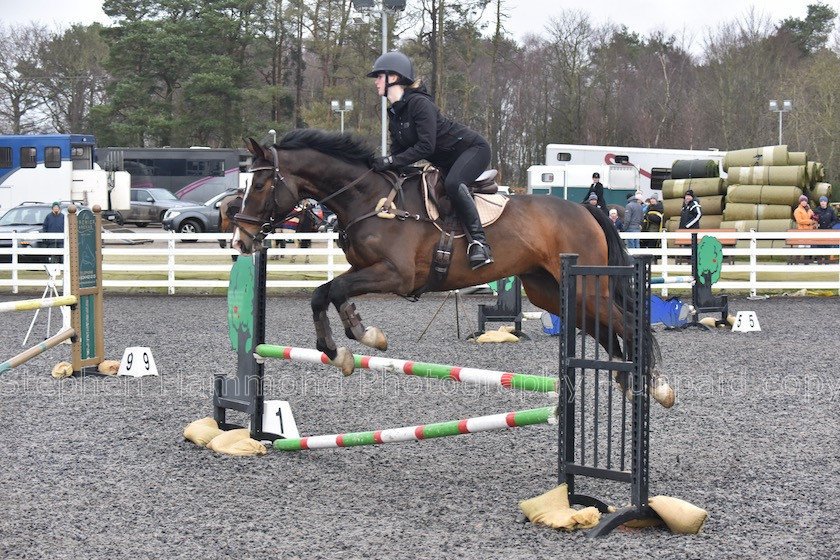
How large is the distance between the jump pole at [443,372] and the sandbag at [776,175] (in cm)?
1842

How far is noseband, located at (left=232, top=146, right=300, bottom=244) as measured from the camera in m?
5.79

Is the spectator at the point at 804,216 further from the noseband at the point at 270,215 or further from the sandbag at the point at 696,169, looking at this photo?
the noseband at the point at 270,215

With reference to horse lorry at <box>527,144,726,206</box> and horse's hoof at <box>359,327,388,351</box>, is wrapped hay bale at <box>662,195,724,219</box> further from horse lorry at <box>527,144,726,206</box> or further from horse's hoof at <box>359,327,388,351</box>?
horse's hoof at <box>359,327,388,351</box>

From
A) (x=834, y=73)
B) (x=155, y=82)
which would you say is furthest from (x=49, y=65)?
(x=834, y=73)

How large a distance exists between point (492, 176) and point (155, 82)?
42450 millimetres

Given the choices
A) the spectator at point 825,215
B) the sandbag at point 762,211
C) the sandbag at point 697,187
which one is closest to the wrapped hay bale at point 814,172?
the sandbag at point 762,211

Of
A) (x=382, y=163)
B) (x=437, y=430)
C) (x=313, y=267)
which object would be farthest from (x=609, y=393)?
(x=313, y=267)

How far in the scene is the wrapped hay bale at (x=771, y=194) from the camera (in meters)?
21.5

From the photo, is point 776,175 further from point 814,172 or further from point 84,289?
point 84,289

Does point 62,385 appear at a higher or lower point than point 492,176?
lower

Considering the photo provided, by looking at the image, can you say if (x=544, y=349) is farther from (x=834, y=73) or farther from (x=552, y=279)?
(x=834, y=73)

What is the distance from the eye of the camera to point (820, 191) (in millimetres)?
22125

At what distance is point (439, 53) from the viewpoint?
3288 centimetres

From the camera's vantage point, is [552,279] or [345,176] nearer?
[345,176]
